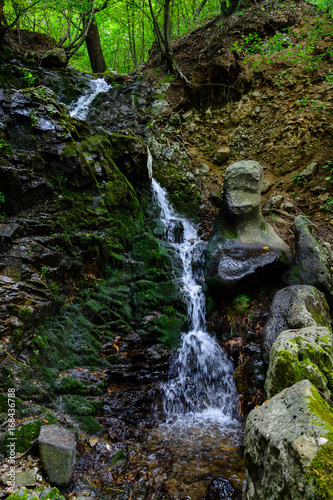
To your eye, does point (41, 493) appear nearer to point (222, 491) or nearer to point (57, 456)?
point (57, 456)

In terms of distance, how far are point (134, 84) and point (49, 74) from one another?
316cm

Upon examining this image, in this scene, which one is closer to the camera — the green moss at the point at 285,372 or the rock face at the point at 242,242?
the green moss at the point at 285,372

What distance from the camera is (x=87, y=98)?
33.7 ft

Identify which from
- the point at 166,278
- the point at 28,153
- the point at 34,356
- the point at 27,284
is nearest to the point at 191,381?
the point at 166,278

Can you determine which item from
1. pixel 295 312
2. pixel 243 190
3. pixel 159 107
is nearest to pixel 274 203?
pixel 243 190

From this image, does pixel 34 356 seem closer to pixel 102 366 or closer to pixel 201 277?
pixel 102 366

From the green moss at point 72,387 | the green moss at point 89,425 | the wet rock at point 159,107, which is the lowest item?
the green moss at point 89,425

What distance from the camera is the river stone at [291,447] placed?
1.59m

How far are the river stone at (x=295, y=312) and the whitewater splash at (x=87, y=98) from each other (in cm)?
850

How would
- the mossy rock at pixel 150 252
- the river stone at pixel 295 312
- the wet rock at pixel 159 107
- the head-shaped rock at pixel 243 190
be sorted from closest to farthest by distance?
1. the river stone at pixel 295 312
2. the head-shaped rock at pixel 243 190
3. the mossy rock at pixel 150 252
4. the wet rock at pixel 159 107

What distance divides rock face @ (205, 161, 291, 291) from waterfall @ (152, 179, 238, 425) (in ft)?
2.25

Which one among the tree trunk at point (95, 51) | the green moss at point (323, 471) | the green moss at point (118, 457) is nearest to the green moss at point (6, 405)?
the green moss at point (118, 457)

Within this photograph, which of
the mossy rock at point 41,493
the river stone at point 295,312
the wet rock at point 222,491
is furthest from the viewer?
the river stone at point 295,312

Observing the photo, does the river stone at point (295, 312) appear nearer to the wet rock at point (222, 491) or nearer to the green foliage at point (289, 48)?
the wet rock at point (222, 491)
